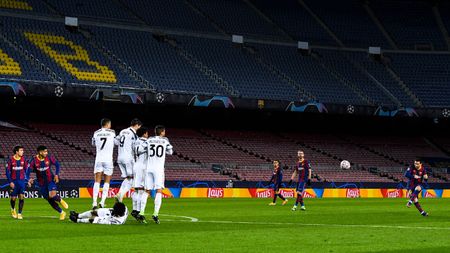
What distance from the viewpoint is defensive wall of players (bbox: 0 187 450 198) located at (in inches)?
1912

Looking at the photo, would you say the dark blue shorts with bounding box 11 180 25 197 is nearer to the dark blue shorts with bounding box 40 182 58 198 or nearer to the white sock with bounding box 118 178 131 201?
the dark blue shorts with bounding box 40 182 58 198

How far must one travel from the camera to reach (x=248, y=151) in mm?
67250

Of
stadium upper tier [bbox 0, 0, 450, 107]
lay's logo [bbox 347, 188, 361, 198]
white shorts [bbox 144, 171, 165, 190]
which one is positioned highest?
stadium upper tier [bbox 0, 0, 450, 107]

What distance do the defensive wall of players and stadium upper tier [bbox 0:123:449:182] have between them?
3.59 meters

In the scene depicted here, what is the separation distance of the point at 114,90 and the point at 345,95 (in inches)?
820

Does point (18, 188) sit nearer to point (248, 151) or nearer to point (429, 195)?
point (248, 151)

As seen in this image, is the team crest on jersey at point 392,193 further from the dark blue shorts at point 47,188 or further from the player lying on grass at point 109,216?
the player lying on grass at point 109,216

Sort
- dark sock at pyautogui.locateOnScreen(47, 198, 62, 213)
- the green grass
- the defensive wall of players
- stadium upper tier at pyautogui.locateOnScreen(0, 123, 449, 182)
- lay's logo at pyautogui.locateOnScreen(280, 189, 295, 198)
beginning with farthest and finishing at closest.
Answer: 1. stadium upper tier at pyautogui.locateOnScreen(0, 123, 449, 182)
2. lay's logo at pyautogui.locateOnScreen(280, 189, 295, 198)
3. the defensive wall of players
4. dark sock at pyautogui.locateOnScreen(47, 198, 62, 213)
5. the green grass

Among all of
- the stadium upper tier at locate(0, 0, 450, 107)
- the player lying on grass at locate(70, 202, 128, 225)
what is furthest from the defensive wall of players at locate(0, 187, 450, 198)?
the player lying on grass at locate(70, 202, 128, 225)

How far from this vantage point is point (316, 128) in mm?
75000

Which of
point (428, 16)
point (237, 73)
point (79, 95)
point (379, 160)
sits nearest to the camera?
point (79, 95)

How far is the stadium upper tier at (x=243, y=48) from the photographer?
195ft

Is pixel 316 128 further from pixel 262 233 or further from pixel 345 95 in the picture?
pixel 262 233

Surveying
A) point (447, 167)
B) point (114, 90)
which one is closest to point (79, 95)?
point (114, 90)
